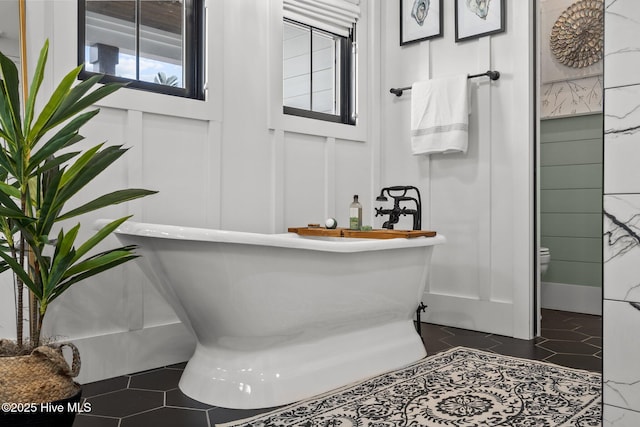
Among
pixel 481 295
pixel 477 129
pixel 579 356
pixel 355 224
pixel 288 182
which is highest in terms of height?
pixel 477 129

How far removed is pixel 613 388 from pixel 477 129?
7.00 ft

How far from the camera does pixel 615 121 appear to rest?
1407 millimetres

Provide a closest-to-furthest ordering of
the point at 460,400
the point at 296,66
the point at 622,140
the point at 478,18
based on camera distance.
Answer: the point at 622,140, the point at 460,400, the point at 478,18, the point at 296,66

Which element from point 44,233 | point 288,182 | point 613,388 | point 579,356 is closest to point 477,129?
point 288,182

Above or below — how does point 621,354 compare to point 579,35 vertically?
below

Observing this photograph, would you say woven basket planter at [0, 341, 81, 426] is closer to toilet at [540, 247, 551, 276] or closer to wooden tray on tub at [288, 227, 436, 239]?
wooden tray on tub at [288, 227, 436, 239]

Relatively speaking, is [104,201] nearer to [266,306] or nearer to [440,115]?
[266,306]

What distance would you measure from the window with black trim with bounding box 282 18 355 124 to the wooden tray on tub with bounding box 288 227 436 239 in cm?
81

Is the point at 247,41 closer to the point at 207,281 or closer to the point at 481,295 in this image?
the point at 207,281

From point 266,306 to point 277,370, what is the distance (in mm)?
256

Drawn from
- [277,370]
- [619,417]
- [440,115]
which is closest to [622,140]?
[619,417]

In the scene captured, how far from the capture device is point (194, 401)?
204 cm

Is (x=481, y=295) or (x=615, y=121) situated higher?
(x=615, y=121)

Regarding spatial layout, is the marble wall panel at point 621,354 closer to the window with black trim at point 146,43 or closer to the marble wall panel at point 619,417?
the marble wall panel at point 619,417
